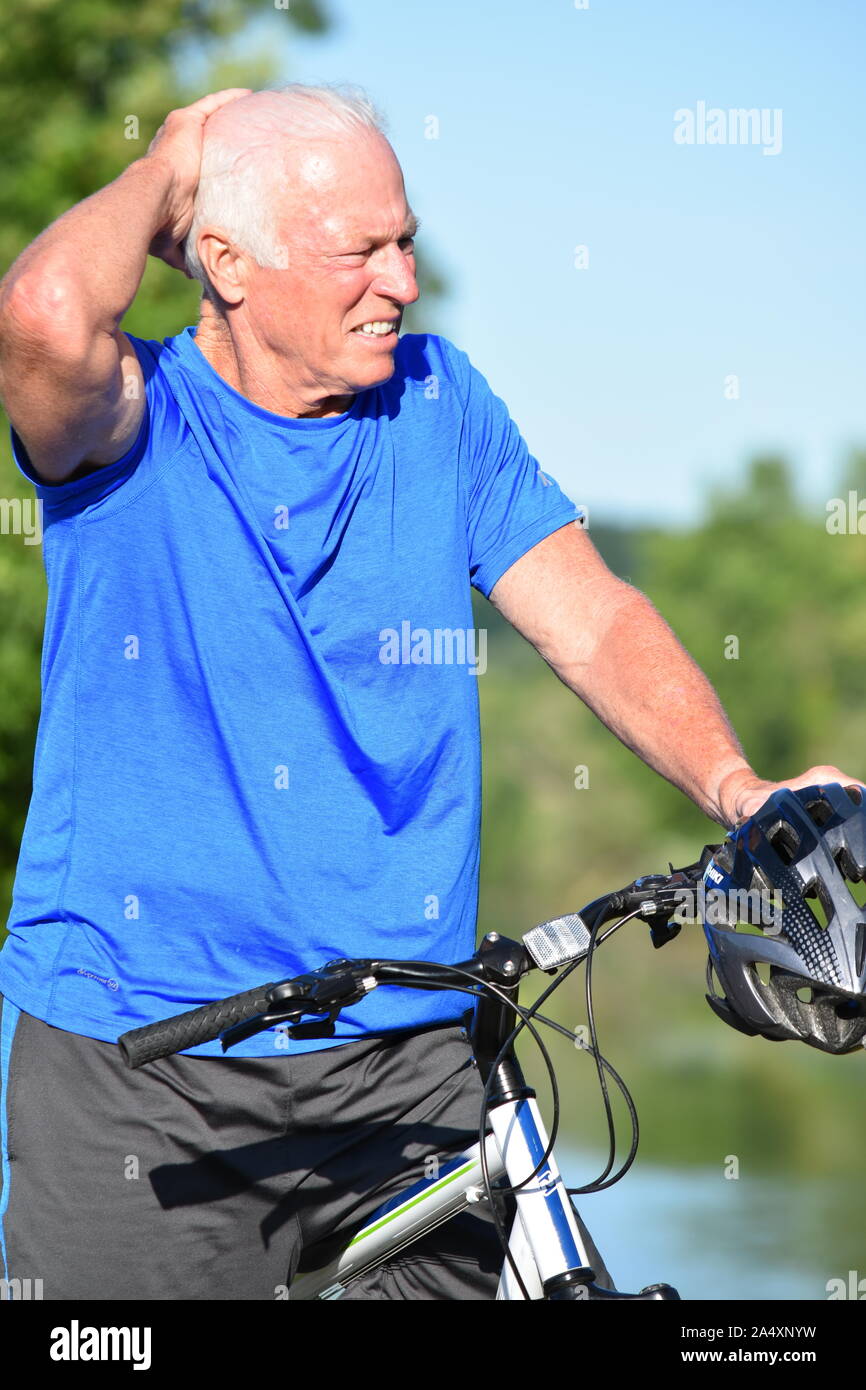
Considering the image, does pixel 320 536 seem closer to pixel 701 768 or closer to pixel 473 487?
pixel 473 487

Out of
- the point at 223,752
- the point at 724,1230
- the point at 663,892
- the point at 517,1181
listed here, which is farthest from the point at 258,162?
the point at 724,1230

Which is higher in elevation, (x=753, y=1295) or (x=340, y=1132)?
(x=340, y=1132)

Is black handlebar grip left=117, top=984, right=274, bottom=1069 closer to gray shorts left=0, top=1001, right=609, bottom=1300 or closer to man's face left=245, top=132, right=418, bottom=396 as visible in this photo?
gray shorts left=0, top=1001, right=609, bottom=1300

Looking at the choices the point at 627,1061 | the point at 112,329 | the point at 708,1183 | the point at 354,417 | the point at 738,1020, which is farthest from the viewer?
the point at 627,1061

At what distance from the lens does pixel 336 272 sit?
2.39 meters

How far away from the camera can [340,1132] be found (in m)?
2.35

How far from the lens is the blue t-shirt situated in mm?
2281

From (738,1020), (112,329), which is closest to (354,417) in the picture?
(112,329)

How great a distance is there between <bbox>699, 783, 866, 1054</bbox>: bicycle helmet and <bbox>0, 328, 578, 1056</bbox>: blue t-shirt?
0.66m

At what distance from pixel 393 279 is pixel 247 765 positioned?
0.79m

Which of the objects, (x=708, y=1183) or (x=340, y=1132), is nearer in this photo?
(x=340, y=1132)

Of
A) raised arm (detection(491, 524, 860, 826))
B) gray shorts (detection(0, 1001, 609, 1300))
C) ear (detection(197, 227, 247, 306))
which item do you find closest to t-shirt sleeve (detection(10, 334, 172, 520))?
ear (detection(197, 227, 247, 306))

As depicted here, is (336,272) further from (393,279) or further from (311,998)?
(311,998)

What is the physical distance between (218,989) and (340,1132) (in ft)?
0.98
